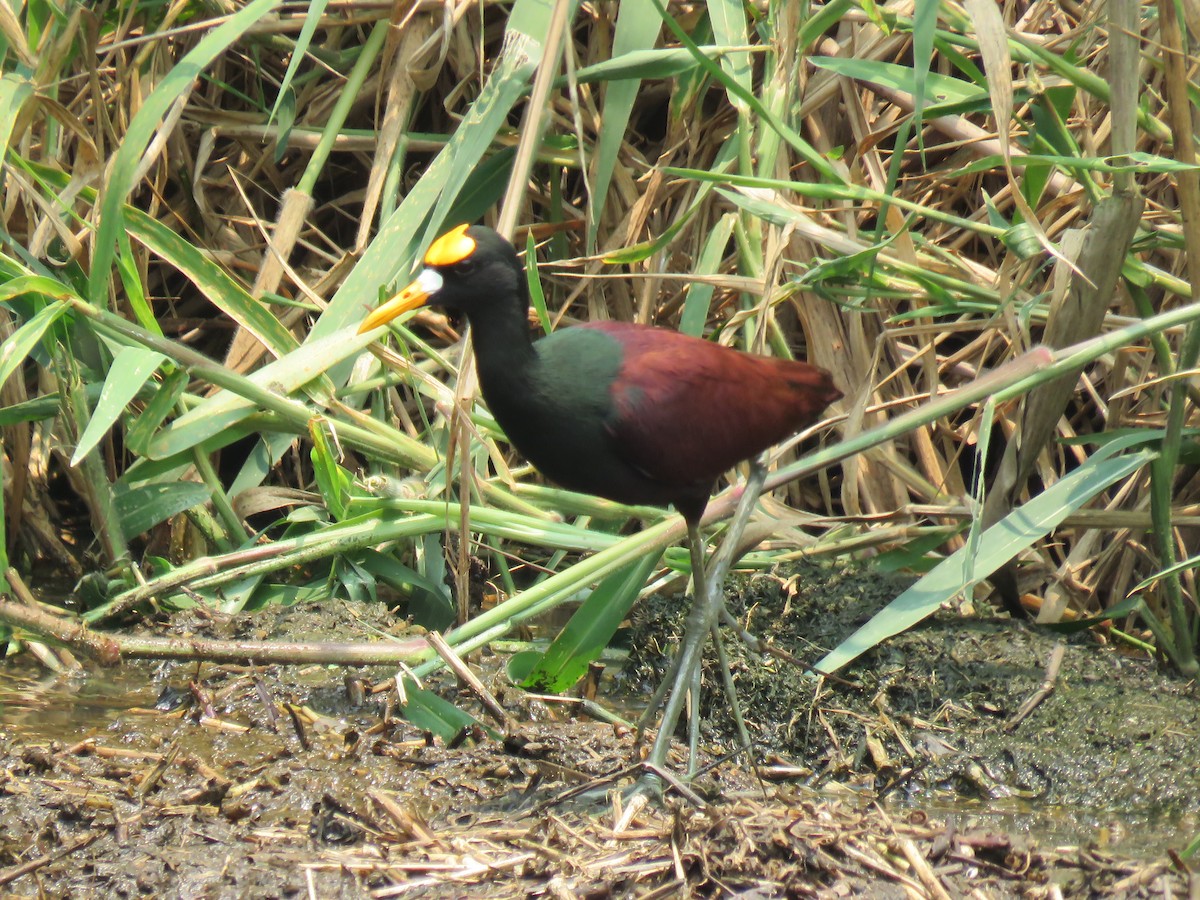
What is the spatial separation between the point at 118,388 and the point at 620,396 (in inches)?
46.1

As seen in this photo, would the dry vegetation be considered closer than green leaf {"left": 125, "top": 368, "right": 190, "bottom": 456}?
Yes

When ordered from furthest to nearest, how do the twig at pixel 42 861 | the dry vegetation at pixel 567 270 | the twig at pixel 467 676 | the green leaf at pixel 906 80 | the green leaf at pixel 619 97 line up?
the green leaf at pixel 619 97
the green leaf at pixel 906 80
the dry vegetation at pixel 567 270
the twig at pixel 467 676
the twig at pixel 42 861

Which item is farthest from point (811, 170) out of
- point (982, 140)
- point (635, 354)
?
point (635, 354)

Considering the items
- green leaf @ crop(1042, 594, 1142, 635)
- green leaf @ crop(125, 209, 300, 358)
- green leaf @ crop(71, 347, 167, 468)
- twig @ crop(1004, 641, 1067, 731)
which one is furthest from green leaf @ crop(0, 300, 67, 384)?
green leaf @ crop(1042, 594, 1142, 635)

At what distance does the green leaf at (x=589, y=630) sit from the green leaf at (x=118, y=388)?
1139mm

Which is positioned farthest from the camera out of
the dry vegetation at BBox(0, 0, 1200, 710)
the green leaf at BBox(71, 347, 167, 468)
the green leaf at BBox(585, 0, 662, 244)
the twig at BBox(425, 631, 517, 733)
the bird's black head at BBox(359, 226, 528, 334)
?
the green leaf at BBox(585, 0, 662, 244)

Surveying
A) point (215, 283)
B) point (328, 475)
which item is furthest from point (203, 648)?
point (215, 283)

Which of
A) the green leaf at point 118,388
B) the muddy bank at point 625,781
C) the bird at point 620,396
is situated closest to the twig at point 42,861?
the muddy bank at point 625,781

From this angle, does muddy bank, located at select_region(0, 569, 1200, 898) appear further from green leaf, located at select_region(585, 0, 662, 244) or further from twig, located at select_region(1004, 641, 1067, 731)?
green leaf, located at select_region(585, 0, 662, 244)

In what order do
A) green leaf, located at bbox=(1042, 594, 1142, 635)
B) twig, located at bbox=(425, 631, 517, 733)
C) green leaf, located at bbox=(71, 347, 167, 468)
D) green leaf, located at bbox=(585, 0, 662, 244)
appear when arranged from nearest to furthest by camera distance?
twig, located at bbox=(425, 631, 517, 733) → green leaf, located at bbox=(71, 347, 167, 468) → green leaf, located at bbox=(1042, 594, 1142, 635) → green leaf, located at bbox=(585, 0, 662, 244)

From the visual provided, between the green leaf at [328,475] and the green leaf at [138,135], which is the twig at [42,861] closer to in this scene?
the green leaf at [328,475]

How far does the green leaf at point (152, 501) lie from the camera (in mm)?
3557

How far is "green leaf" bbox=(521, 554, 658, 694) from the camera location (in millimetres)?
3178

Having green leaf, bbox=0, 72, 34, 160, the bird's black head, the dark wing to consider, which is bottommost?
the dark wing
